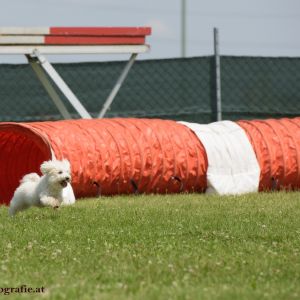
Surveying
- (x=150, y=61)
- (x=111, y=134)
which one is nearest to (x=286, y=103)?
(x=150, y=61)

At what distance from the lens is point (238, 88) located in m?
18.5

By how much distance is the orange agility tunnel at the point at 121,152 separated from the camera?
1401 cm

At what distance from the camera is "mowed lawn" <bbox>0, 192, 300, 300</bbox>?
22.2 feet

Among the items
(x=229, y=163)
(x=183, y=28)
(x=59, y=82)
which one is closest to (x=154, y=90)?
A: (x=59, y=82)

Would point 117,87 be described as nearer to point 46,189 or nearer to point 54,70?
point 54,70

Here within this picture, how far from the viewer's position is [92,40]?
17969 mm

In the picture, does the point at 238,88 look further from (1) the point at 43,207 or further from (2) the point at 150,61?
(1) the point at 43,207

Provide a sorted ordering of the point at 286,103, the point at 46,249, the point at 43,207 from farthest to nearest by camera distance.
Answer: the point at 286,103 < the point at 43,207 < the point at 46,249

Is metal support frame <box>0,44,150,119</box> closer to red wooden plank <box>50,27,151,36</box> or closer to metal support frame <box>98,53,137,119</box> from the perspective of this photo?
metal support frame <box>98,53,137,119</box>

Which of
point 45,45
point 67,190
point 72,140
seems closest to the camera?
point 67,190

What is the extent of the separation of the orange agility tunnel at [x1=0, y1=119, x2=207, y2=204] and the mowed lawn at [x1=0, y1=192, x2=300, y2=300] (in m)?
1.34

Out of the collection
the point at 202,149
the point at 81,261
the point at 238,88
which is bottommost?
the point at 81,261

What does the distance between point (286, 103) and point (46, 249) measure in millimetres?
10759

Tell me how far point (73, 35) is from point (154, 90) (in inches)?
73.8
